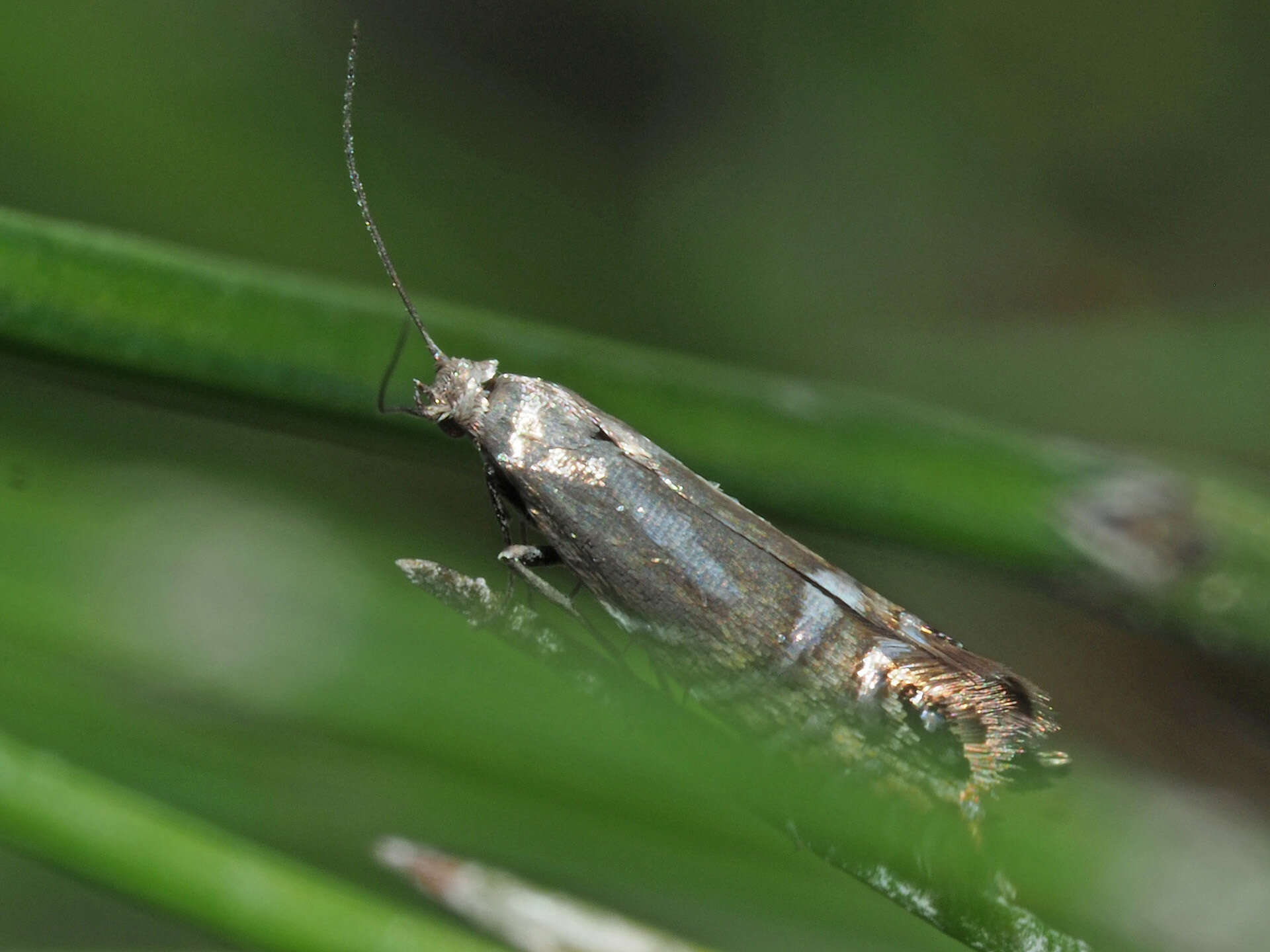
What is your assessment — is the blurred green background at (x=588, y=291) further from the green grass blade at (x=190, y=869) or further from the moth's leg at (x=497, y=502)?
the green grass blade at (x=190, y=869)

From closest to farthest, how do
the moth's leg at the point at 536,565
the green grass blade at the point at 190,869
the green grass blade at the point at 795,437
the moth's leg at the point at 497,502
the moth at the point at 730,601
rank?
the green grass blade at the point at 190,869 → the moth at the point at 730,601 → the green grass blade at the point at 795,437 → the moth's leg at the point at 536,565 → the moth's leg at the point at 497,502

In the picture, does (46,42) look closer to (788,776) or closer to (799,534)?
(799,534)

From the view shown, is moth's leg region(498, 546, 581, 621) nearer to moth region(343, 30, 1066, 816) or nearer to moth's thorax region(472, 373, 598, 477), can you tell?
moth region(343, 30, 1066, 816)

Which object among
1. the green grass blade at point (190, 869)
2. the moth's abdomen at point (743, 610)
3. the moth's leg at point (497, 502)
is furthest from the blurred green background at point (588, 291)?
the green grass blade at point (190, 869)

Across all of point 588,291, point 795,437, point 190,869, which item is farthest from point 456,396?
point 588,291

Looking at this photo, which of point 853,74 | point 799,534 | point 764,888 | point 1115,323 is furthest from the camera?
point 853,74

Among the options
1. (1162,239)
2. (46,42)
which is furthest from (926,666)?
(46,42)

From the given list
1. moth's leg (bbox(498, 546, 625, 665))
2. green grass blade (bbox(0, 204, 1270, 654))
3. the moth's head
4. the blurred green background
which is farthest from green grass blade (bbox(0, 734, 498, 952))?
the moth's head
